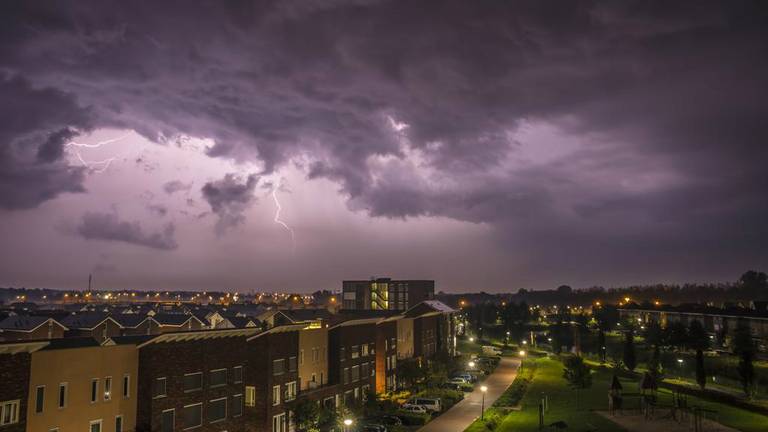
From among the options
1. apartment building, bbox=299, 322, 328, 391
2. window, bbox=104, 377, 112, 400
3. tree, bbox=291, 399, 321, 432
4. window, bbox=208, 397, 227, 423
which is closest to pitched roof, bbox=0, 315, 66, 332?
window, bbox=208, 397, 227, 423

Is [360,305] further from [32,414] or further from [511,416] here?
[32,414]

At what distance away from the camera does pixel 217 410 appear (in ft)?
149

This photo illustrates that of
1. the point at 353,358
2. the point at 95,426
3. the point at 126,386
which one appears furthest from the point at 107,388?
the point at 353,358

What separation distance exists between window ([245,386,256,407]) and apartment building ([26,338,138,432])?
11483 mm

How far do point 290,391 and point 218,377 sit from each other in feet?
29.7

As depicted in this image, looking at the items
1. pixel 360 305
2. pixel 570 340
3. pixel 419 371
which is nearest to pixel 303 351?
pixel 419 371

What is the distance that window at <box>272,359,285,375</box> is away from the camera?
5094 centimetres

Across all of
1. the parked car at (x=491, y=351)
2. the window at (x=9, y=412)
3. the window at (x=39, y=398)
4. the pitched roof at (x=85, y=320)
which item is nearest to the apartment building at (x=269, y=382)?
the window at (x=39, y=398)

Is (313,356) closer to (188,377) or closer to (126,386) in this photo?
(188,377)

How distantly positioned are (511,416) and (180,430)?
31.2m

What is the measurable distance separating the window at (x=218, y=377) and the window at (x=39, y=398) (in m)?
13.7

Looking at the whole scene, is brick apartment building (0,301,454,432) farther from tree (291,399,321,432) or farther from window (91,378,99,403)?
tree (291,399,321,432)

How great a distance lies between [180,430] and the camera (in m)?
41.3

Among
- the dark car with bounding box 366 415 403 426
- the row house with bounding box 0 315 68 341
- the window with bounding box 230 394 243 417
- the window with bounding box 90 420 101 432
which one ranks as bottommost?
the dark car with bounding box 366 415 403 426
